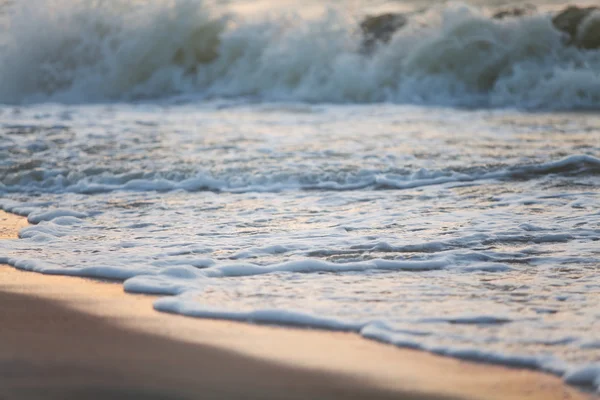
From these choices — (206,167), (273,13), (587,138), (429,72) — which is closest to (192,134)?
(206,167)

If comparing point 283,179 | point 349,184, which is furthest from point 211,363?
point 283,179

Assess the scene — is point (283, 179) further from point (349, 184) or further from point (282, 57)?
point (282, 57)

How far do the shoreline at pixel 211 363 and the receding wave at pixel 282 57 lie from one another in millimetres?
9590

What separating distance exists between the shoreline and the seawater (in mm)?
118

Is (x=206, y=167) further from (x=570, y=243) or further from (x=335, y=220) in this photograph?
(x=570, y=243)

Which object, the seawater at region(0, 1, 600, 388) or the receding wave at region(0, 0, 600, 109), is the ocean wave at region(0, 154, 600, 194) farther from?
the receding wave at region(0, 0, 600, 109)

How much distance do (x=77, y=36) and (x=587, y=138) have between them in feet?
37.4

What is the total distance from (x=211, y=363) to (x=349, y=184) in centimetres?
367

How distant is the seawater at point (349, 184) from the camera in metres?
3.53

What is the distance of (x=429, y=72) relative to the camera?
14.1 meters

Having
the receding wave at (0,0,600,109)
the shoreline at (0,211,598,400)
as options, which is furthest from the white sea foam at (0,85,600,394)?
the receding wave at (0,0,600,109)

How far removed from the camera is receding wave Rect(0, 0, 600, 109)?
1348 centimetres

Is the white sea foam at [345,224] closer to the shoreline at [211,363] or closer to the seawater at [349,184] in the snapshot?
the seawater at [349,184]

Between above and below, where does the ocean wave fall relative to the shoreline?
above
